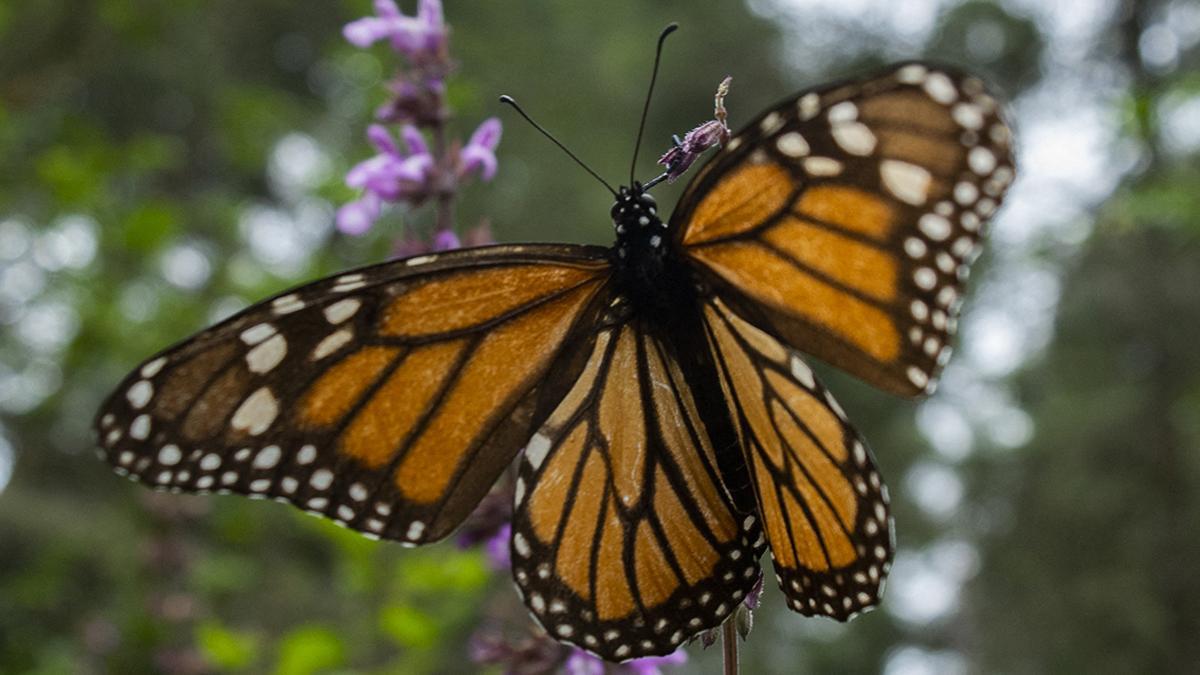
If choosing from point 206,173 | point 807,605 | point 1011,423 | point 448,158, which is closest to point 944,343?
point 807,605

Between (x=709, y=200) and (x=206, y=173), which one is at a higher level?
(x=206, y=173)

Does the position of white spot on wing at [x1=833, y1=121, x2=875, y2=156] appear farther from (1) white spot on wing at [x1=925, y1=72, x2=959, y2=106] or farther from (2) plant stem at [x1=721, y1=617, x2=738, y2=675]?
(2) plant stem at [x1=721, y1=617, x2=738, y2=675]

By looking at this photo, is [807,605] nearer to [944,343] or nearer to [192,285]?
[944,343]

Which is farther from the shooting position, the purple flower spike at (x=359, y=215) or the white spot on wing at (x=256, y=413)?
the purple flower spike at (x=359, y=215)

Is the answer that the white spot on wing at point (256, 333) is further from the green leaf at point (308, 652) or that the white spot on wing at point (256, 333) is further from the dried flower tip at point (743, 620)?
the green leaf at point (308, 652)

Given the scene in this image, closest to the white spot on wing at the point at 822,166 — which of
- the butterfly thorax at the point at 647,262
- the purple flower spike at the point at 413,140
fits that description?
the butterfly thorax at the point at 647,262

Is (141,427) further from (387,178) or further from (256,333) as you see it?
(387,178)

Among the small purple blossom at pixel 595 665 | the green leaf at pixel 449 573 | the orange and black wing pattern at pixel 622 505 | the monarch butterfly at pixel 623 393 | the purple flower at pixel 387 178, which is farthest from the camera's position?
the green leaf at pixel 449 573
